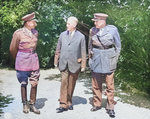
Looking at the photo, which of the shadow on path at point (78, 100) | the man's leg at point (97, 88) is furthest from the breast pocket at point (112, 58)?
the shadow on path at point (78, 100)

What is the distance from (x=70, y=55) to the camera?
5465 millimetres

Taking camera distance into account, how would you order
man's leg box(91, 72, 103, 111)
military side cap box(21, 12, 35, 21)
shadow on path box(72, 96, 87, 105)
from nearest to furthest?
military side cap box(21, 12, 35, 21), man's leg box(91, 72, 103, 111), shadow on path box(72, 96, 87, 105)

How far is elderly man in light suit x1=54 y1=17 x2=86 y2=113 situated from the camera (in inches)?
215

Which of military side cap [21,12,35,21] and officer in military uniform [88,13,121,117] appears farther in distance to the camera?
officer in military uniform [88,13,121,117]

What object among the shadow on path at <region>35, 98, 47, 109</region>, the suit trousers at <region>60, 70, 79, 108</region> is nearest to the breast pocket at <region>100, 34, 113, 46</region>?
the suit trousers at <region>60, 70, 79, 108</region>

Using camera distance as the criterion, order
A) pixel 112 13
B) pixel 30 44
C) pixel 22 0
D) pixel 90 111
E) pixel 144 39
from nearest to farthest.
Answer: pixel 30 44, pixel 90 111, pixel 144 39, pixel 112 13, pixel 22 0

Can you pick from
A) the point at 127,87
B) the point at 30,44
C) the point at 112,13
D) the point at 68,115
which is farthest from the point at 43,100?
the point at 112,13

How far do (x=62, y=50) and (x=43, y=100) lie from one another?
1.76m

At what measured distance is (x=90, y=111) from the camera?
5.74m

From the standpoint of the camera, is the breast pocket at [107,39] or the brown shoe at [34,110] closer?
the breast pocket at [107,39]

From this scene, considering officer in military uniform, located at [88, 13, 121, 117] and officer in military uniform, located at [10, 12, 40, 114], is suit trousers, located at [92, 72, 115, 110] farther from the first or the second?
officer in military uniform, located at [10, 12, 40, 114]

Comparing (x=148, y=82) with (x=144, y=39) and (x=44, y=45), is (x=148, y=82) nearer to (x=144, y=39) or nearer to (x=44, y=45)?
(x=144, y=39)

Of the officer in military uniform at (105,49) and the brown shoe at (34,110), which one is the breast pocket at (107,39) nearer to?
the officer in military uniform at (105,49)

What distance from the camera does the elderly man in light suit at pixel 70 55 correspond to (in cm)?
546
